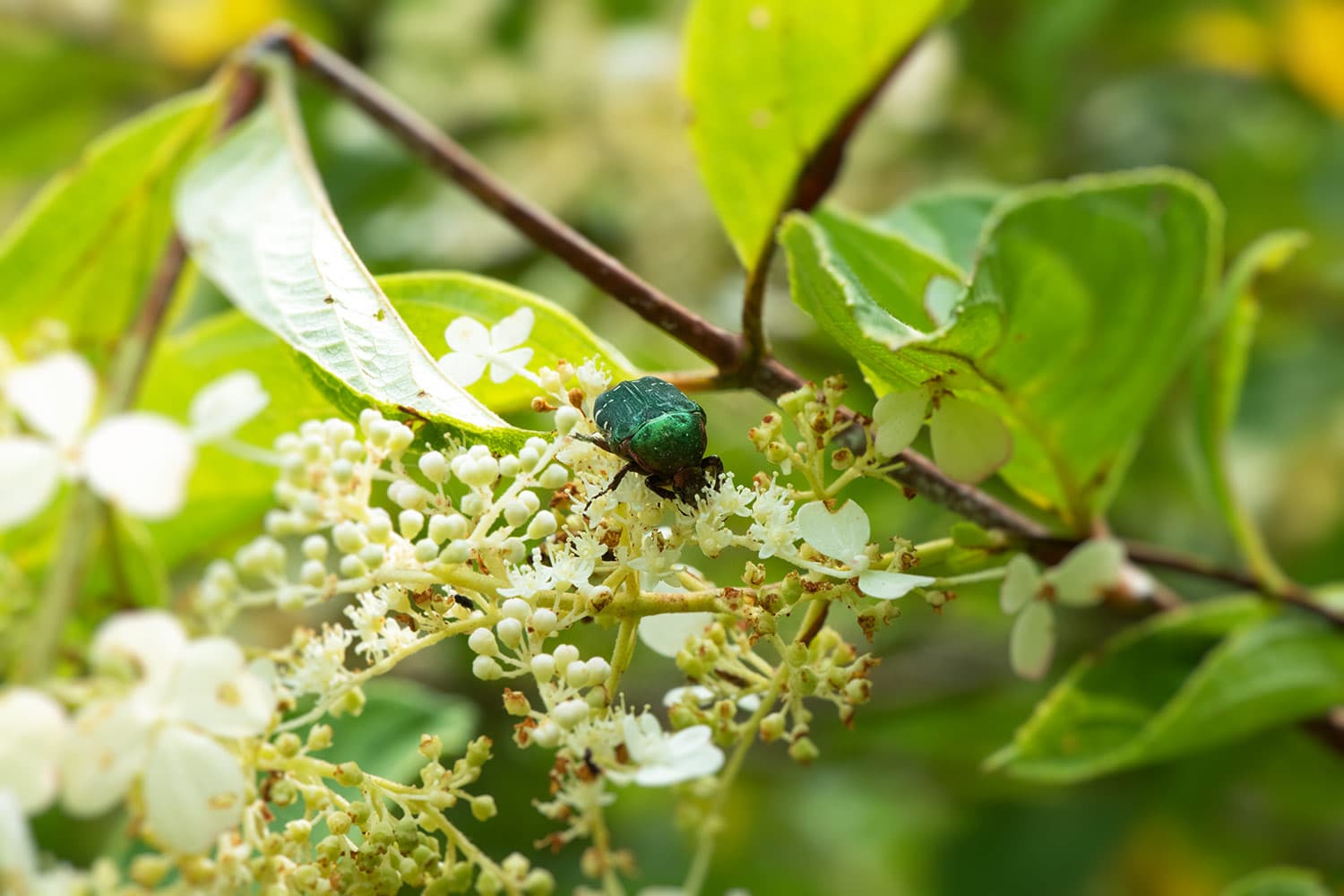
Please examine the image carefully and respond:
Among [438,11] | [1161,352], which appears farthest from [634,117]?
[1161,352]


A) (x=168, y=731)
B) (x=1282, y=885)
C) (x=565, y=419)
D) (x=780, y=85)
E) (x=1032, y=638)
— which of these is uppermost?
(x=780, y=85)

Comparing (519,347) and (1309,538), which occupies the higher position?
(519,347)

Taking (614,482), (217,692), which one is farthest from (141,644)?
(614,482)

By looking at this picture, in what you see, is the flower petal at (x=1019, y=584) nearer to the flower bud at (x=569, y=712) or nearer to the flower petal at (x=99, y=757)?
the flower bud at (x=569, y=712)

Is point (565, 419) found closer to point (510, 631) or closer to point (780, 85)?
point (510, 631)

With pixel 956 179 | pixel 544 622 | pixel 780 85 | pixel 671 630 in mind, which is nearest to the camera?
pixel 544 622

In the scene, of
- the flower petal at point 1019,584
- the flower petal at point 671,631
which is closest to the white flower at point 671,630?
the flower petal at point 671,631

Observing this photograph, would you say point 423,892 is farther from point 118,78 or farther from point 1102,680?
point 118,78
